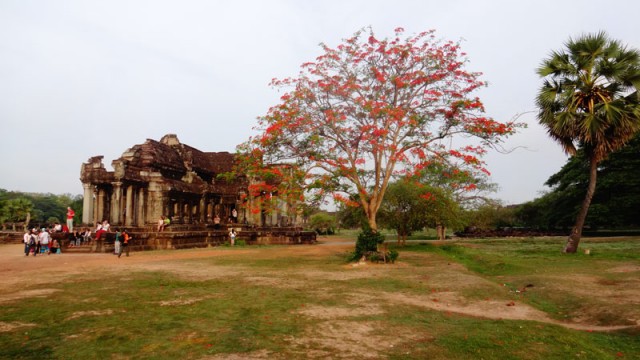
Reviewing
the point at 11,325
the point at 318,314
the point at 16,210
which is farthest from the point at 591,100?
the point at 16,210

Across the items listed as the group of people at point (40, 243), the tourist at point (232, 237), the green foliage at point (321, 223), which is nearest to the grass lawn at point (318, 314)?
the group of people at point (40, 243)

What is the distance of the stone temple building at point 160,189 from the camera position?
2512cm

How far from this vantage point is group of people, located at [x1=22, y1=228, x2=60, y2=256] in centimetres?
1730

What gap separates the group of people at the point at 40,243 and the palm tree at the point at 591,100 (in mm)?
21475

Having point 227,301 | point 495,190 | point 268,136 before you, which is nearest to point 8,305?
point 227,301

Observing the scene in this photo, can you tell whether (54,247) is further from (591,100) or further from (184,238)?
(591,100)

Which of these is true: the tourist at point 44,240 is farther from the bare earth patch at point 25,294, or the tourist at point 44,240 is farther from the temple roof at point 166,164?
the bare earth patch at point 25,294

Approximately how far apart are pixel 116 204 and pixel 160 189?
9.36ft

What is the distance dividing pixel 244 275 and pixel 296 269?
7.27 ft

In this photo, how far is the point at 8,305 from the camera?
7102 millimetres

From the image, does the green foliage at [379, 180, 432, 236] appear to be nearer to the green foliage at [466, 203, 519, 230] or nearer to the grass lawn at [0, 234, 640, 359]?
the green foliage at [466, 203, 519, 230]

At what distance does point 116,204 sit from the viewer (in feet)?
80.0

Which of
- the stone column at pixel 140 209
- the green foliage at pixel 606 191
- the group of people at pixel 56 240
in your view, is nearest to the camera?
the group of people at pixel 56 240

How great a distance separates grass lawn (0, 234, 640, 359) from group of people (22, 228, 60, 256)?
20.2ft
